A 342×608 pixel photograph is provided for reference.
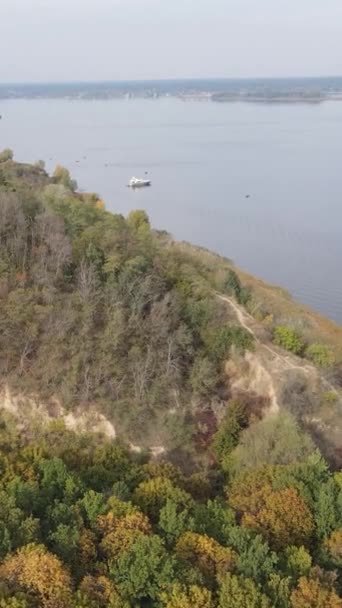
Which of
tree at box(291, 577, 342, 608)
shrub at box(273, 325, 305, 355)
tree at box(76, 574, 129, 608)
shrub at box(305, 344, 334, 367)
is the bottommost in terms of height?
tree at box(76, 574, 129, 608)

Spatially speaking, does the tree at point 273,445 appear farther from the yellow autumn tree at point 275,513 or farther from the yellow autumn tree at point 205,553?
the yellow autumn tree at point 205,553

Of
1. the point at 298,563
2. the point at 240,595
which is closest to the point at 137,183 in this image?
the point at 298,563

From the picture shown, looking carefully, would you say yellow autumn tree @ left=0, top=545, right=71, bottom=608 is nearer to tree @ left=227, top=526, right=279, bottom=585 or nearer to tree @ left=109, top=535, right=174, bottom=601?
tree @ left=109, top=535, right=174, bottom=601

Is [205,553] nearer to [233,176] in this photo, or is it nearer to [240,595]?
[240,595]

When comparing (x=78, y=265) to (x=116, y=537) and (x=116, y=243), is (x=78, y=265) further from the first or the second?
(x=116, y=537)

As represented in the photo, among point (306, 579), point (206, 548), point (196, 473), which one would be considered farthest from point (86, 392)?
point (306, 579)

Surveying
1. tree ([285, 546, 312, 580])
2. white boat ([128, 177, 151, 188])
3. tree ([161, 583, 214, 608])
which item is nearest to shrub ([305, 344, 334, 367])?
tree ([285, 546, 312, 580])
